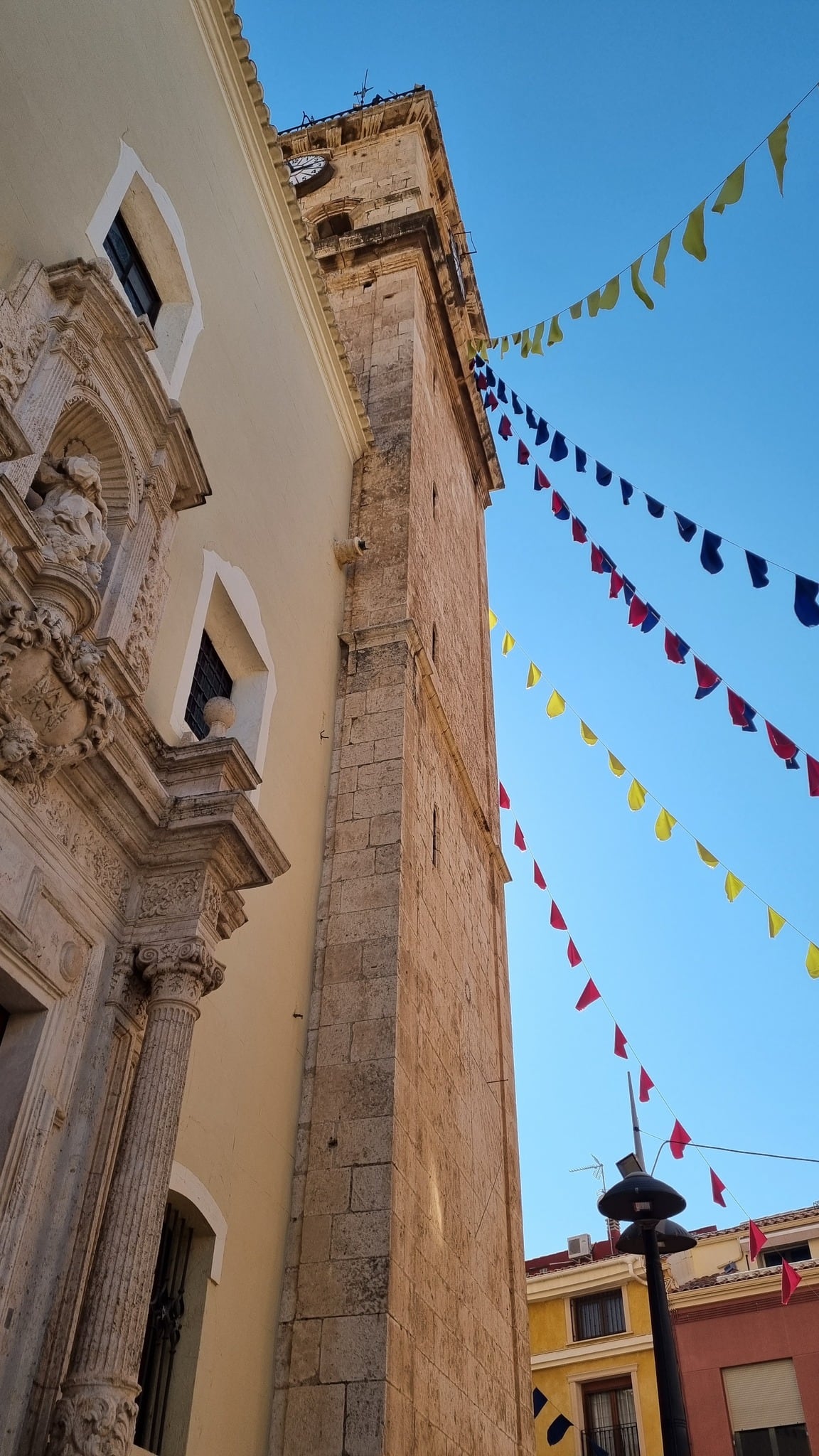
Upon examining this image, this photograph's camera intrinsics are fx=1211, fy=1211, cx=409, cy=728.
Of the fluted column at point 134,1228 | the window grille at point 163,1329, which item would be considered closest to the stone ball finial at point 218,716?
the fluted column at point 134,1228

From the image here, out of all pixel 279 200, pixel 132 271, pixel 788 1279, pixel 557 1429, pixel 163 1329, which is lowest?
pixel 163 1329

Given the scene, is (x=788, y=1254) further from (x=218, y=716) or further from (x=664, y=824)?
(x=218, y=716)

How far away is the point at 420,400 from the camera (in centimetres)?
1302

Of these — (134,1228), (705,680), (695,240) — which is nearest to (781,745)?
(705,680)

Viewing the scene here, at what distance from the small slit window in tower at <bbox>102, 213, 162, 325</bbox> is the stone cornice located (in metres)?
2.45

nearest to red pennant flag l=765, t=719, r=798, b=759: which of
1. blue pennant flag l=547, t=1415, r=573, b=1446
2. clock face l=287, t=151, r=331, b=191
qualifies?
blue pennant flag l=547, t=1415, r=573, b=1446

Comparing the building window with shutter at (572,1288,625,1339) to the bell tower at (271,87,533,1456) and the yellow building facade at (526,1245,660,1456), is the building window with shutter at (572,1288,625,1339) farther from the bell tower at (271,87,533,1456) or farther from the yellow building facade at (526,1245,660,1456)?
the bell tower at (271,87,533,1456)

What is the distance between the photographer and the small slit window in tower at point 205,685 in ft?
23.7

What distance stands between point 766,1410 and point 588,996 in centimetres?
928

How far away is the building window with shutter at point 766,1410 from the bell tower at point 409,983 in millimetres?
9755

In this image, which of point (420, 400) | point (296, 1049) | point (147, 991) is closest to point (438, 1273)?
point (296, 1049)

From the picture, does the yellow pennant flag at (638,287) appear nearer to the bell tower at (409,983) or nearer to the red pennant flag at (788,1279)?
the bell tower at (409,983)

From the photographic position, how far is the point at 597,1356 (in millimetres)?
19203

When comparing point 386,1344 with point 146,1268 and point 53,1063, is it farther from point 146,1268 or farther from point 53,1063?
point 53,1063
